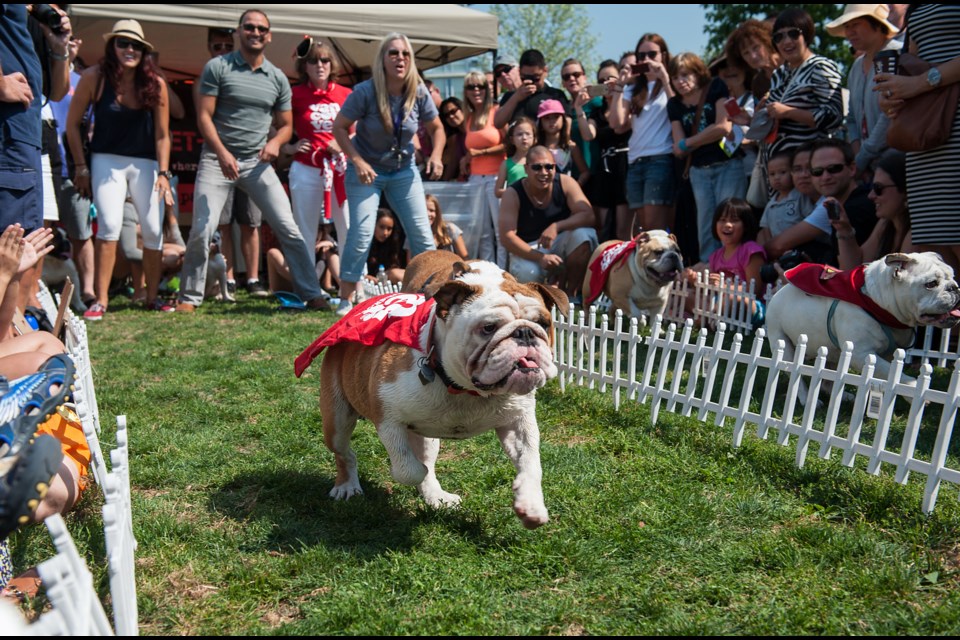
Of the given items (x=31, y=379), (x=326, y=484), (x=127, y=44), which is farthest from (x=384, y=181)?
(x=31, y=379)

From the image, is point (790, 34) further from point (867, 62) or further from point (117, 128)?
point (117, 128)

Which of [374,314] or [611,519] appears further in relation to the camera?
[374,314]

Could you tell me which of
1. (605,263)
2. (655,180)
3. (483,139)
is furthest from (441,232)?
(605,263)

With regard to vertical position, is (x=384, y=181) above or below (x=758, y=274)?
above

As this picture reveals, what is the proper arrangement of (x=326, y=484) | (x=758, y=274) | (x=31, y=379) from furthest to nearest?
(x=758, y=274)
(x=326, y=484)
(x=31, y=379)

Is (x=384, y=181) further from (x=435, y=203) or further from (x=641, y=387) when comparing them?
(x=641, y=387)

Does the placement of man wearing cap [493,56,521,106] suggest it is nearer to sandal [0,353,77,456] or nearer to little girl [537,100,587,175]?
little girl [537,100,587,175]


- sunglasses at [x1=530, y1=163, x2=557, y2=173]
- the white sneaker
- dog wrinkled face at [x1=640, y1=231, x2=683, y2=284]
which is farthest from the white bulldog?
the white sneaker

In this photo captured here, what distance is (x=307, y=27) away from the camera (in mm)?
12234

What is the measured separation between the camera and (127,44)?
869 cm

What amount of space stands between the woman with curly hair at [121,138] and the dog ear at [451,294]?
21.8 feet

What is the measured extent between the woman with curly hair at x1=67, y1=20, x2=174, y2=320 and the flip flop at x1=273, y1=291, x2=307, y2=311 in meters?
1.62

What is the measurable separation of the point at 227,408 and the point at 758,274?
16.2 feet

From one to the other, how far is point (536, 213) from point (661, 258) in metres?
2.09
